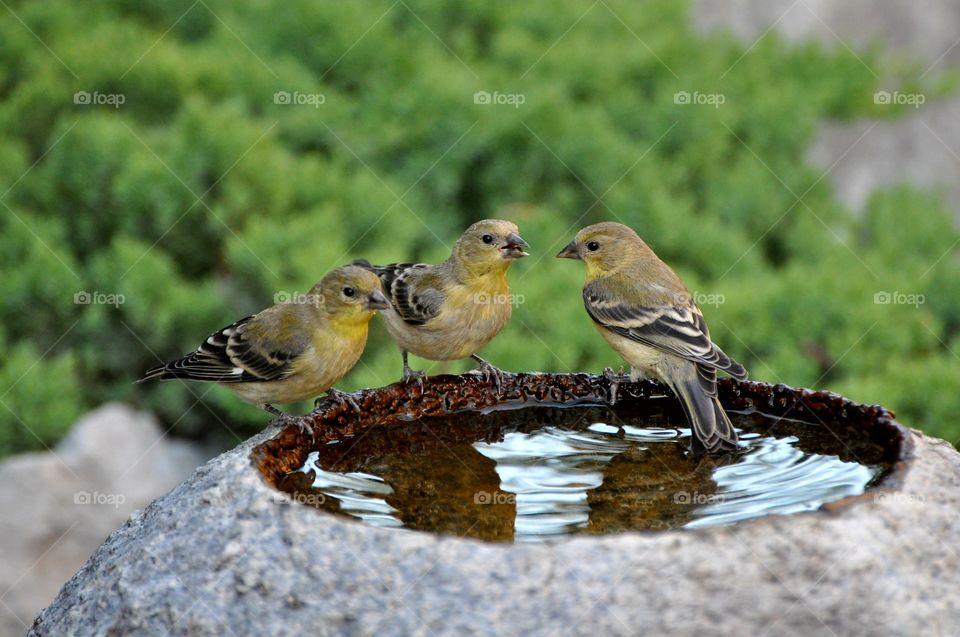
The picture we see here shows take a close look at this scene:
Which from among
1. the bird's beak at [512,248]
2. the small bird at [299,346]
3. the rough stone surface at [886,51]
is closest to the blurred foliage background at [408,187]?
the rough stone surface at [886,51]

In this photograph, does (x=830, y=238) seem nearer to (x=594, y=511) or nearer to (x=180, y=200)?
(x=180, y=200)

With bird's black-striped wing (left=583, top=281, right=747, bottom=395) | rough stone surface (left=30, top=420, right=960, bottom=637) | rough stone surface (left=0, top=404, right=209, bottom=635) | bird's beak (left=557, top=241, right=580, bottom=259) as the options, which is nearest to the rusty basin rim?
bird's black-striped wing (left=583, top=281, right=747, bottom=395)

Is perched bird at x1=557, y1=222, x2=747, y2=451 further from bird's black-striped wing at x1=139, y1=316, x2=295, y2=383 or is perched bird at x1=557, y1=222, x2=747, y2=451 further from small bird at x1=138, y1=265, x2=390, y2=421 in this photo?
bird's black-striped wing at x1=139, y1=316, x2=295, y2=383

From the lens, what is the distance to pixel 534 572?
9.25 feet

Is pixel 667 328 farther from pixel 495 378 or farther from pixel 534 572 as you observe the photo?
pixel 534 572

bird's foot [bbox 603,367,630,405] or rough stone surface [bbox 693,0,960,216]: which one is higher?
rough stone surface [bbox 693,0,960,216]

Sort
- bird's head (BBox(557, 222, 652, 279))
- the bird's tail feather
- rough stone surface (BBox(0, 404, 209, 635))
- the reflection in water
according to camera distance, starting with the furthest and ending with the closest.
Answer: rough stone surface (BBox(0, 404, 209, 635)) < bird's head (BBox(557, 222, 652, 279)) < the bird's tail feather < the reflection in water

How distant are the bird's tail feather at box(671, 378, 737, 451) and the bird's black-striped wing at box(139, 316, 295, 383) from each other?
1518 millimetres

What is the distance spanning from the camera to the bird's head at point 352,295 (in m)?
4.54

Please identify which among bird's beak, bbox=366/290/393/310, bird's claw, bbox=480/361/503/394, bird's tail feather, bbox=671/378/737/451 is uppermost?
bird's beak, bbox=366/290/393/310

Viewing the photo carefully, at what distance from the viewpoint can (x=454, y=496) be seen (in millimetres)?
3570

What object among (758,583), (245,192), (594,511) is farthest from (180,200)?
(758,583)

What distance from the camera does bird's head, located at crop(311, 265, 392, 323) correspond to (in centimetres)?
454

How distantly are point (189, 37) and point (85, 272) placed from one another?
4424 millimetres
